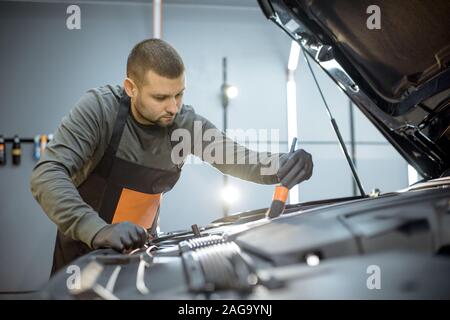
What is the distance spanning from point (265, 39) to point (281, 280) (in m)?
2.43

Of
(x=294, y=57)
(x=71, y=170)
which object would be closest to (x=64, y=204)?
(x=71, y=170)

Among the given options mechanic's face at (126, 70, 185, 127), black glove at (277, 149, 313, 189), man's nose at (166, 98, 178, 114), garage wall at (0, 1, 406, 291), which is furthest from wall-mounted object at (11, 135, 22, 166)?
black glove at (277, 149, 313, 189)

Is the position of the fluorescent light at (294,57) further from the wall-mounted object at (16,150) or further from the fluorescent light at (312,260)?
the fluorescent light at (312,260)

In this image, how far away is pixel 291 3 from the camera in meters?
1.06

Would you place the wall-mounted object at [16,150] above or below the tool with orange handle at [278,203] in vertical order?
above

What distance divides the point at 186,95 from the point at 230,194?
0.69m

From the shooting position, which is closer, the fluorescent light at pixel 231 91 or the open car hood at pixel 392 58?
the open car hood at pixel 392 58

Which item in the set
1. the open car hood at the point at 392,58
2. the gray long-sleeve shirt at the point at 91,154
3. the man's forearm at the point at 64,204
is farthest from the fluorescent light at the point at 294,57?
the man's forearm at the point at 64,204

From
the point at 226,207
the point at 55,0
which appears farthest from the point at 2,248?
the point at 55,0

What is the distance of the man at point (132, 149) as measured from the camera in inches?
43.9

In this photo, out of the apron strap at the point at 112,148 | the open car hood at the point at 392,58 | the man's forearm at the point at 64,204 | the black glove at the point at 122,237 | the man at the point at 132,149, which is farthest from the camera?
the apron strap at the point at 112,148

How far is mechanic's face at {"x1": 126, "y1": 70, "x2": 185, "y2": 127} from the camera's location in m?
1.19

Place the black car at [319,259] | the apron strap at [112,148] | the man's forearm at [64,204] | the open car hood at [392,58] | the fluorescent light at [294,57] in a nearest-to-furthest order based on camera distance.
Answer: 1. the black car at [319,259]
2. the man's forearm at [64,204]
3. the open car hood at [392,58]
4. the apron strap at [112,148]
5. the fluorescent light at [294,57]

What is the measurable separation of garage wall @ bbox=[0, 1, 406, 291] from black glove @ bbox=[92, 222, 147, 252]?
1768 mm
